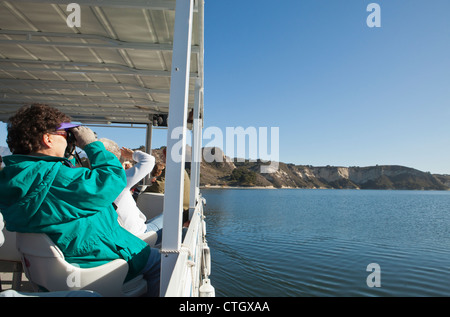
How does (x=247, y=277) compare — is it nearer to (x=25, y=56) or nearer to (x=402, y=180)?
(x=25, y=56)

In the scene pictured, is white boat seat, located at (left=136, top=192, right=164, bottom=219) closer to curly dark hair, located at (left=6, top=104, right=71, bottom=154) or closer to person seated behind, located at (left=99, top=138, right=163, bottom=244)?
person seated behind, located at (left=99, top=138, right=163, bottom=244)

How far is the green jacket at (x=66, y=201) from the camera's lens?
1.36 metres

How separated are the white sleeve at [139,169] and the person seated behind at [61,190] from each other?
888 mm

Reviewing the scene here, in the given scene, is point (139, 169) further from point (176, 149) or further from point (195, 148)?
point (195, 148)

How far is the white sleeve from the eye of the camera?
8.56 feet

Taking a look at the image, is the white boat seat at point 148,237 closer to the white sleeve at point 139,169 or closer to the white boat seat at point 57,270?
the white sleeve at point 139,169

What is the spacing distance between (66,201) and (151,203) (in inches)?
157

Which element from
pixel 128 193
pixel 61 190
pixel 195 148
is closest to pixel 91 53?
pixel 195 148

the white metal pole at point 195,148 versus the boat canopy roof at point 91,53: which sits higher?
the boat canopy roof at point 91,53

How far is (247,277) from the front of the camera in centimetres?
824

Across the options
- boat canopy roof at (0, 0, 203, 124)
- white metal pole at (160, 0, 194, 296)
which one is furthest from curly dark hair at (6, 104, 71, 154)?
boat canopy roof at (0, 0, 203, 124)

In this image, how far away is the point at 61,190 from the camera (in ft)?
4.62

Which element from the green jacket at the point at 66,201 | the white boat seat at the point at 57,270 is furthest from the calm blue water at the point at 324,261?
Result: the green jacket at the point at 66,201
